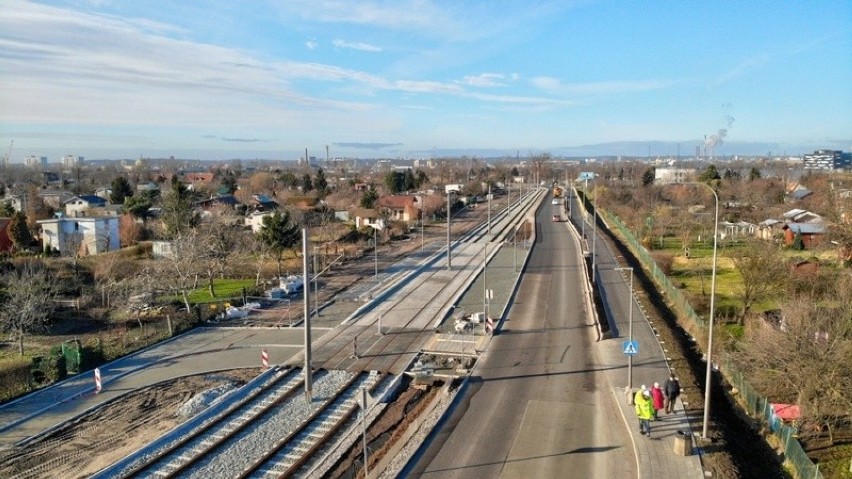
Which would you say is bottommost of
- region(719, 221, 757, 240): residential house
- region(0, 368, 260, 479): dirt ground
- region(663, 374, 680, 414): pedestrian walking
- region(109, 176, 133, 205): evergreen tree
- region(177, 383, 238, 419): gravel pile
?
region(0, 368, 260, 479): dirt ground

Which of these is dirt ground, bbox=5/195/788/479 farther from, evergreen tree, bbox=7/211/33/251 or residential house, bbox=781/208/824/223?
residential house, bbox=781/208/824/223

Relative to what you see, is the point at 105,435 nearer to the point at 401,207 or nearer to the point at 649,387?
the point at 649,387

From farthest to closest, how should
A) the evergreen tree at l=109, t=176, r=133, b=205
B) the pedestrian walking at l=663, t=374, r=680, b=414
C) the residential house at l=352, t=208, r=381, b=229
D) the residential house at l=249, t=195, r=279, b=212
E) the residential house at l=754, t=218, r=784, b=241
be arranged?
1. the evergreen tree at l=109, t=176, r=133, b=205
2. the residential house at l=352, t=208, r=381, b=229
3. the residential house at l=249, t=195, r=279, b=212
4. the residential house at l=754, t=218, r=784, b=241
5. the pedestrian walking at l=663, t=374, r=680, b=414

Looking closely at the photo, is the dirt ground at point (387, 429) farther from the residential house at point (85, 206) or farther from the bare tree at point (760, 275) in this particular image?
the residential house at point (85, 206)

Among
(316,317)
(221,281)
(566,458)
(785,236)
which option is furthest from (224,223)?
(785,236)

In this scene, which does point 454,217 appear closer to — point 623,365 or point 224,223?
point 224,223

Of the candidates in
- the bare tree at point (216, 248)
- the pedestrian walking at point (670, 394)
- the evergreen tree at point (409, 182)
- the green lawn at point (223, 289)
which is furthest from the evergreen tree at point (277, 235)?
the evergreen tree at point (409, 182)

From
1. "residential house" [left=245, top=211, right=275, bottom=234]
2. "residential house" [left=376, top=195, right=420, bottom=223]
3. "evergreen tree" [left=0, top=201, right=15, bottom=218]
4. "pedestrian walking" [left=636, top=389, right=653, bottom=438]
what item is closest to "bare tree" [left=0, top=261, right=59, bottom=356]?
"pedestrian walking" [left=636, top=389, right=653, bottom=438]
